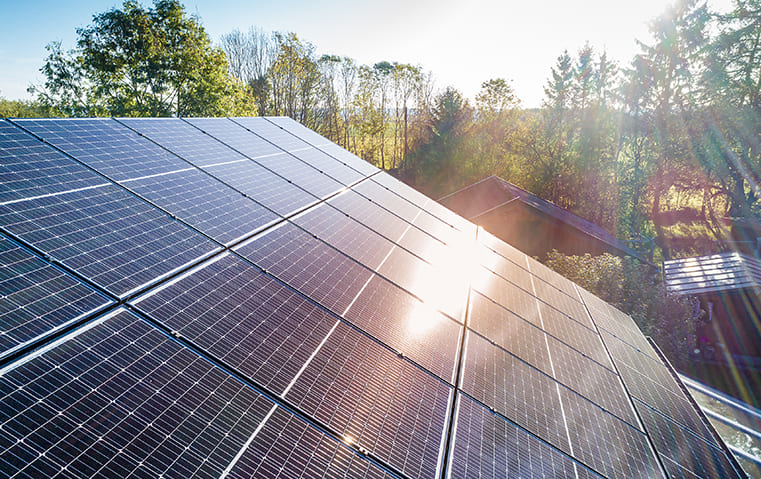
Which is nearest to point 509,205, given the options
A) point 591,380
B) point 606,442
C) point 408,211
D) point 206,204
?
point 408,211

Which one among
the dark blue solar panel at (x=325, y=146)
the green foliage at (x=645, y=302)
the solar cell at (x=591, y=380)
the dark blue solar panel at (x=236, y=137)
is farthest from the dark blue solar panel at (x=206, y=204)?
the green foliage at (x=645, y=302)

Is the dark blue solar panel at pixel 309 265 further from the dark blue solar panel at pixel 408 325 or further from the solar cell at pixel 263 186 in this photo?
the solar cell at pixel 263 186

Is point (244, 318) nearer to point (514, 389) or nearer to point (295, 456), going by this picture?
point (295, 456)

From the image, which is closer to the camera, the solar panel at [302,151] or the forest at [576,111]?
the solar panel at [302,151]

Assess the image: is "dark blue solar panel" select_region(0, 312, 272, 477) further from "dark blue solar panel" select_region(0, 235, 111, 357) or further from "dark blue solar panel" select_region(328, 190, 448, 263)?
"dark blue solar panel" select_region(328, 190, 448, 263)

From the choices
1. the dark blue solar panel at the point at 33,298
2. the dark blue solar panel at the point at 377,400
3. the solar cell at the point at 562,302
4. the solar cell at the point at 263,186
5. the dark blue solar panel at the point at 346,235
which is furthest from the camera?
the solar cell at the point at 562,302

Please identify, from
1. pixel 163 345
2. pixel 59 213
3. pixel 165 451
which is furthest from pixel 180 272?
pixel 165 451

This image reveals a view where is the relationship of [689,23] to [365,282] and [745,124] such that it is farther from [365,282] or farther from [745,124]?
[365,282]

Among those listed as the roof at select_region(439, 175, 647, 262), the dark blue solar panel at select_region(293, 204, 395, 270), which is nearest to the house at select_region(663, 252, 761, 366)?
the roof at select_region(439, 175, 647, 262)
